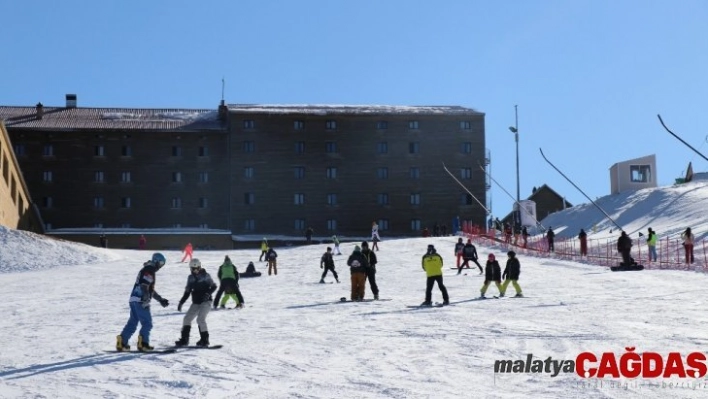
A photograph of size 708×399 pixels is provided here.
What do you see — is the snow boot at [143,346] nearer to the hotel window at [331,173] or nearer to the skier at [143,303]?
the skier at [143,303]

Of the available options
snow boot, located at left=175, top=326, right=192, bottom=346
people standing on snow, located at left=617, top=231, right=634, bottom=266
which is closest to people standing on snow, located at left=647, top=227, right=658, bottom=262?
people standing on snow, located at left=617, top=231, right=634, bottom=266

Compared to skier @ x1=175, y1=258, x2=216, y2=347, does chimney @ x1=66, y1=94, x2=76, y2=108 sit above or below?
above

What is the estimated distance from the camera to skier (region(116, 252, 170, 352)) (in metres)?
14.1

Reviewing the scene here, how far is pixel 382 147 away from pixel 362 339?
5096cm

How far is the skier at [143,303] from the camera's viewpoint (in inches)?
555

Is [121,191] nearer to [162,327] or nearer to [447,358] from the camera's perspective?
[162,327]

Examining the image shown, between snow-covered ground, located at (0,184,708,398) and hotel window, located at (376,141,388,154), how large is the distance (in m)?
36.6

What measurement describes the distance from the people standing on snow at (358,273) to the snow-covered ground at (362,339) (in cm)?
64

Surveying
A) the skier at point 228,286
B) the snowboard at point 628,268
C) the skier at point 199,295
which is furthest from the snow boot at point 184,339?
the snowboard at point 628,268

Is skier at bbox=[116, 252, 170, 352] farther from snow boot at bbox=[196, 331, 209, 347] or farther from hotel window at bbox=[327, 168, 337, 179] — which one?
hotel window at bbox=[327, 168, 337, 179]

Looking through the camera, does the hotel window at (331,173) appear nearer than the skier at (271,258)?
No

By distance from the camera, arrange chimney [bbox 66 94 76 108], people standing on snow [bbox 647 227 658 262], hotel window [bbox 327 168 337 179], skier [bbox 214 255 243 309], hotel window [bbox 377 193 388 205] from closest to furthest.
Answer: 1. skier [bbox 214 255 243 309]
2. people standing on snow [bbox 647 227 658 262]
3. hotel window [bbox 327 168 337 179]
4. hotel window [bbox 377 193 388 205]
5. chimney [bbox 66 94 76 108]

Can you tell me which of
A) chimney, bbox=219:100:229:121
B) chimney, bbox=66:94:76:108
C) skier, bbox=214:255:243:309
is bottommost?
skier, bbox=214:255:243:309

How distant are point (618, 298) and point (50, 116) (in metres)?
53.9
